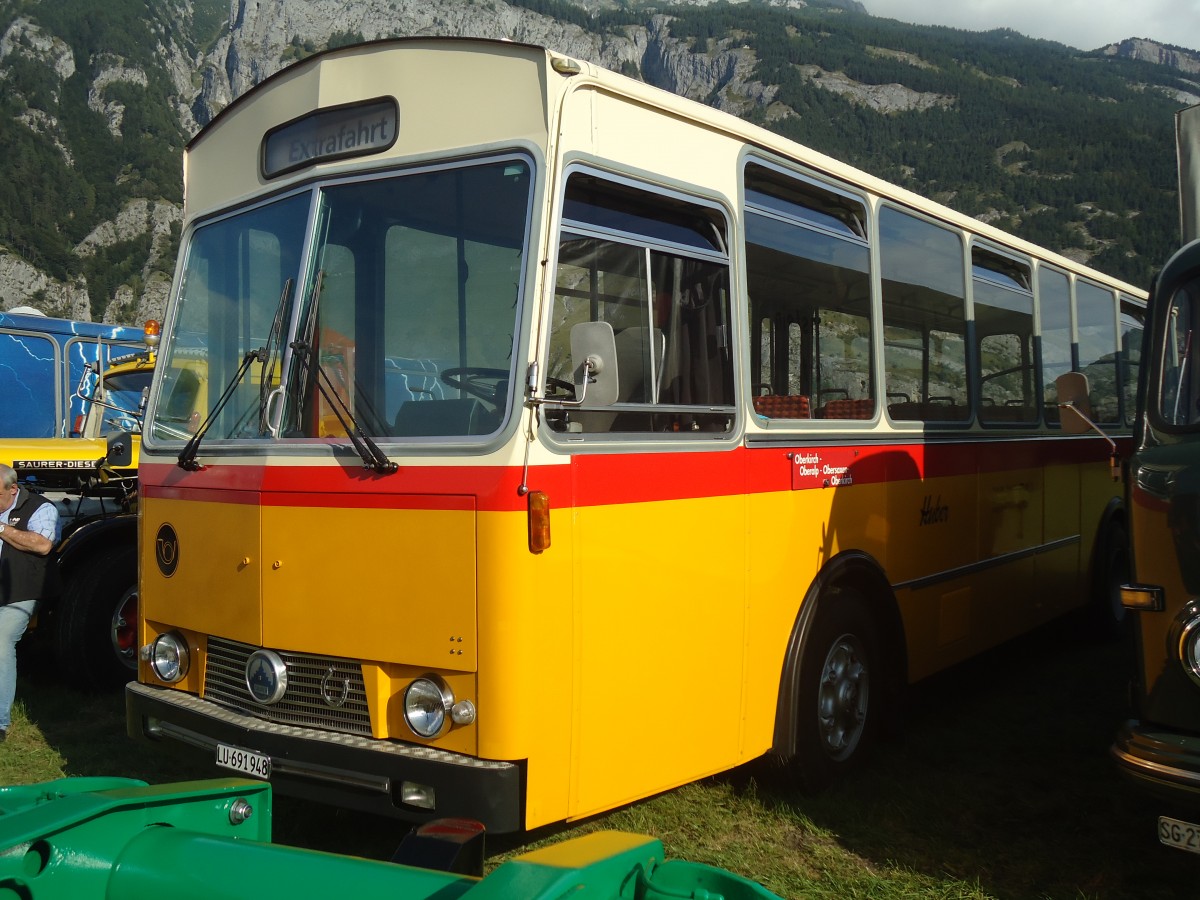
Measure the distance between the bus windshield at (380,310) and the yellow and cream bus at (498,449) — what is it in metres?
0.01

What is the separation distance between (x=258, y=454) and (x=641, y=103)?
205cm

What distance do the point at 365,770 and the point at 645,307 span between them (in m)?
2.01

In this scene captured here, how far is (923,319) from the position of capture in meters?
6.22

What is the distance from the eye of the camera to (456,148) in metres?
4.05

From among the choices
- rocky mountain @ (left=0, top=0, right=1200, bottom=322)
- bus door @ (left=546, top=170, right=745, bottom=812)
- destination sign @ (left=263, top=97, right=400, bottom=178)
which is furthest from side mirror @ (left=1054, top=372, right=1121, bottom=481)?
rocky mountain @ (left=0, top=0, right=1200, bottom=322)

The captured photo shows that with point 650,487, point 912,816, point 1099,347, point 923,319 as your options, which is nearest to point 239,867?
point 650,487

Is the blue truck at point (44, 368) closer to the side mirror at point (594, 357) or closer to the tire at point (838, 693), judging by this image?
the tire at point (838, 693)

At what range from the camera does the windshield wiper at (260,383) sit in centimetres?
438

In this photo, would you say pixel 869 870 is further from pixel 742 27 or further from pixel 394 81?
pixel 742 27

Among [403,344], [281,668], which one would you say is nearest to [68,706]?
[281,668]

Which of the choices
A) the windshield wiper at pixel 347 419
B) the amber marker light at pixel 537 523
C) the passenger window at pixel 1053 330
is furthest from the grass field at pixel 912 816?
the passenger window at pixel 1053 330

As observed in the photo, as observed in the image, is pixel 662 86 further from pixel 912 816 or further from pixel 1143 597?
pixel 1143 597

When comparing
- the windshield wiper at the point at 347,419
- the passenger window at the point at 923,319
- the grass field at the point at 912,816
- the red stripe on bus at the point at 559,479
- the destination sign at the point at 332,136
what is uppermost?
the destination sign at the point at 332,136

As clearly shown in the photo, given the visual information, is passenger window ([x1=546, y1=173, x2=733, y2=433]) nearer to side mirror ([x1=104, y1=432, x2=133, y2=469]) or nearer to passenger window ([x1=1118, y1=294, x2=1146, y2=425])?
side mirror ([x1=104, y1=432, x2=133, y2=469])
